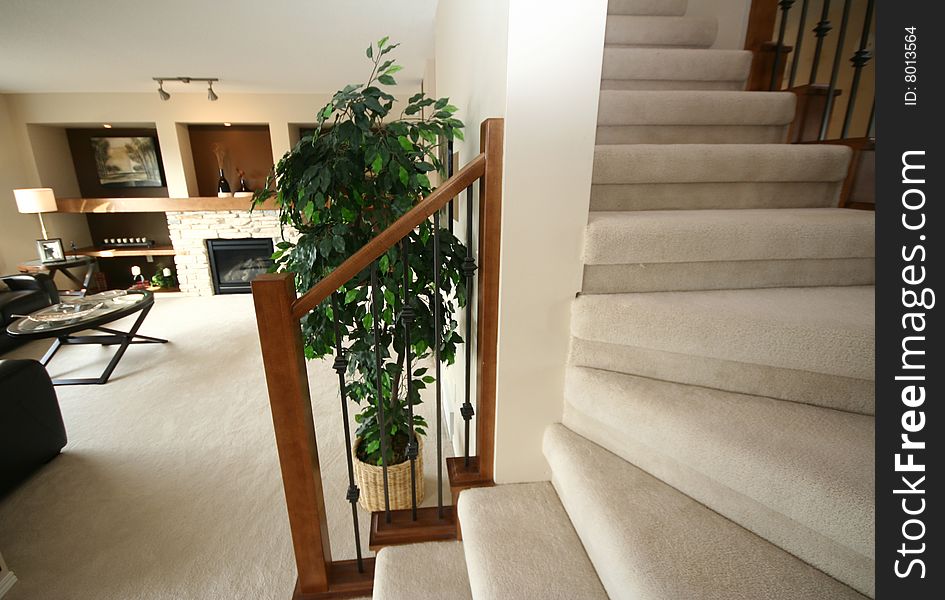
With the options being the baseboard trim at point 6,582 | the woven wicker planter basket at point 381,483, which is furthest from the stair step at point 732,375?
the baseboard trim at point 6,582

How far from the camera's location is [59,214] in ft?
16.8

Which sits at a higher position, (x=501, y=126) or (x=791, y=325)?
(x=501, y=126)

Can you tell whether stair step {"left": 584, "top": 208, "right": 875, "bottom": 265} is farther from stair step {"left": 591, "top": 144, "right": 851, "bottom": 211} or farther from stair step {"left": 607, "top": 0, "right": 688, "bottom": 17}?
stair step {"left": 607, "top": 0, "right": 688, "bottom": 17}

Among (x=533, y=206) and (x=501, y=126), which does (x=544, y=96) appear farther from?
(x=533, y=206)

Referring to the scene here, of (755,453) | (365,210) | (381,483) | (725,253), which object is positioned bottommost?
(381,483)

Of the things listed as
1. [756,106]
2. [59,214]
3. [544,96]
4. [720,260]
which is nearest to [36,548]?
[544,96]

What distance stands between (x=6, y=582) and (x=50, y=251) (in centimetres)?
A: 466

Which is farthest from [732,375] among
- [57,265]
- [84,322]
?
[57,265]

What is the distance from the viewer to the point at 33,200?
14.7 ft

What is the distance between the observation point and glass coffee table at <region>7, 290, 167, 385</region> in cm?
282

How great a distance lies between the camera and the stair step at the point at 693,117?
5.72 ft

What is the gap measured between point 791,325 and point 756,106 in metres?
1.28

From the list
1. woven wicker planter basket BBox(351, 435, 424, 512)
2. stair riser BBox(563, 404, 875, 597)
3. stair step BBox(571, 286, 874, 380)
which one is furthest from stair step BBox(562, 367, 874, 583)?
woven wicker planter basket BBox(351, 435, 424, 512)

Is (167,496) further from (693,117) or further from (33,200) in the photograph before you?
(33,200)
